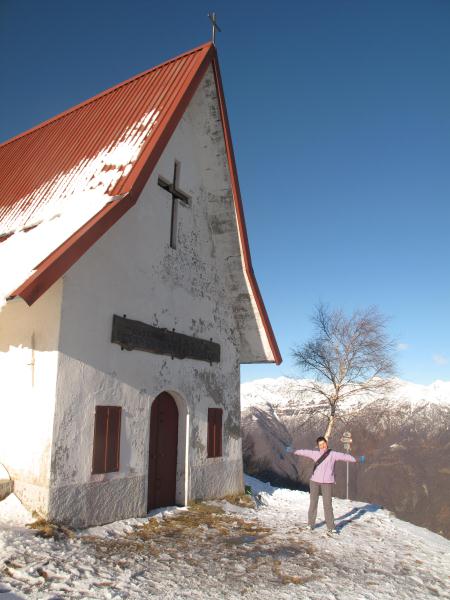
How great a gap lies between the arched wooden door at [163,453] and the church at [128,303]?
38 millimetres

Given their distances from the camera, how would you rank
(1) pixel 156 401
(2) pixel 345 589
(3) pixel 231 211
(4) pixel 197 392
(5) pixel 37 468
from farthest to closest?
(3) pixel 231 211
(4) pixel 197 392
(1) pixel 156 401
(5) pixel 37 468
(2) pixel 345 589

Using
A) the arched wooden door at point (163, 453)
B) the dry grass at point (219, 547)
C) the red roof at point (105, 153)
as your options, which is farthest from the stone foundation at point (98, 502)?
the red roof at point (105, 153)

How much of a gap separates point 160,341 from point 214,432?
2.89m

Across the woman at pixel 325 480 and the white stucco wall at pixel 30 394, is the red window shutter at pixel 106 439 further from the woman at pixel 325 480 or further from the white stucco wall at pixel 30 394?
the woman at pixel 325 480

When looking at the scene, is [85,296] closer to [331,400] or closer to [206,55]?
[206,55]

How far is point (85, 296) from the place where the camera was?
8.07 metres

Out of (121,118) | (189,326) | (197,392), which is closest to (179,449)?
(197,392)

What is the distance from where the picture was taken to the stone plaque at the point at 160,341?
8727 mm

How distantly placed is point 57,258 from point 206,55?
6.66m

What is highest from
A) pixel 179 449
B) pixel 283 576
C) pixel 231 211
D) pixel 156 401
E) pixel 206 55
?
pixel 206 55

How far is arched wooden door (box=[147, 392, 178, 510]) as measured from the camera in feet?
31.1

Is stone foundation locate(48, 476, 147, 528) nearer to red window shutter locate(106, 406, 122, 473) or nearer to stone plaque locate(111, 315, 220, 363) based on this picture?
red window shutter locate(106, 406, 122, 473)

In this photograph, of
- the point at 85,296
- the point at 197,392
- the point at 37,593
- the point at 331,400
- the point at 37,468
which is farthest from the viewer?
the point at 331,400

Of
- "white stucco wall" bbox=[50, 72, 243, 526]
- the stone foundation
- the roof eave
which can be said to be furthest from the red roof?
the stone foundation
